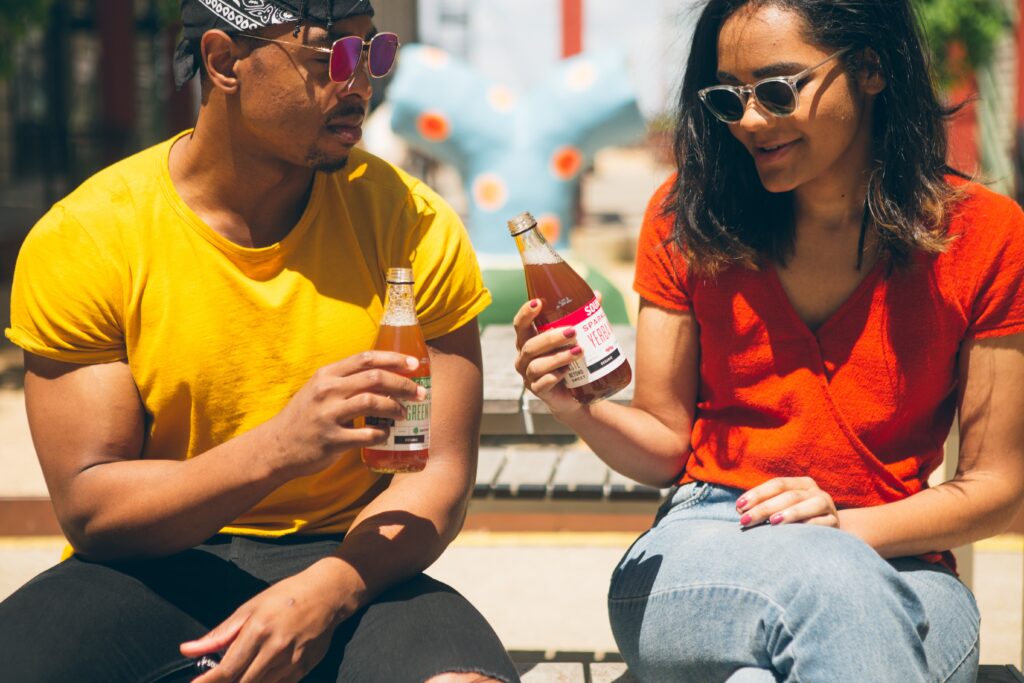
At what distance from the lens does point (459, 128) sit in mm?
7219

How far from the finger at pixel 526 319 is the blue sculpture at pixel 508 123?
16.2 ft

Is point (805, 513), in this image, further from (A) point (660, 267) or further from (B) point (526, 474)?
(B) point (526, 474)

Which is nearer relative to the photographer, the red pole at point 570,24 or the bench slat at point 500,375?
the bench slat at point 500,375

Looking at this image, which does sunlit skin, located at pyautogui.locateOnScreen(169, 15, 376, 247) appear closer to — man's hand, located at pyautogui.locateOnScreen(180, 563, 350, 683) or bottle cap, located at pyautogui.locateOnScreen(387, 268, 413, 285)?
bottle cap, located at pyautogui.locateOnScreen(387, 268, 413, 285)

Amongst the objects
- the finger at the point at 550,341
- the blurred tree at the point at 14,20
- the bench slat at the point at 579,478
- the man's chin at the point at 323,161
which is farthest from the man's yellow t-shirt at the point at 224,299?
the blurred tree at the point at 14,20

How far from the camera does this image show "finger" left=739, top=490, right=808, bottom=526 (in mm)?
2156

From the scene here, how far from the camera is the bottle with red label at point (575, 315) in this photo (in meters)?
2.14

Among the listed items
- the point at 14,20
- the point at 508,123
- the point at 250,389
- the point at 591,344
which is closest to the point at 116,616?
the point at 250,389

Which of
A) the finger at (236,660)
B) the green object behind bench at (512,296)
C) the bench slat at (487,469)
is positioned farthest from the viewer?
the green object behind bench at (512,296)

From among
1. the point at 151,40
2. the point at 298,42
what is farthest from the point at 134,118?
the point at 298,42

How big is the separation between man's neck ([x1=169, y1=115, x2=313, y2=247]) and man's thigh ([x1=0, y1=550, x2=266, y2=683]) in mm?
606

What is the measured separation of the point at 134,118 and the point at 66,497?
13617 mm

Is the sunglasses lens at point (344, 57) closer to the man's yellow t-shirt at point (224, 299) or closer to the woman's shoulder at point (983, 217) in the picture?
the man's yellow t-shirt at point (224, 299)

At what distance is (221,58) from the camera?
2303mm
